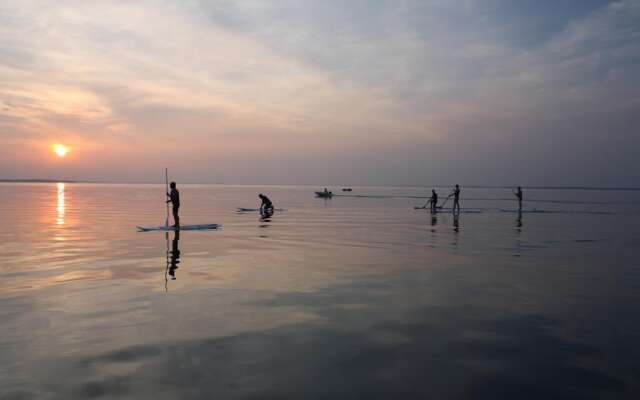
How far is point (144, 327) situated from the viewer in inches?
325

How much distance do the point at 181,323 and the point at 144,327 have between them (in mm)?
654

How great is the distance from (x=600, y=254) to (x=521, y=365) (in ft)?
46.5

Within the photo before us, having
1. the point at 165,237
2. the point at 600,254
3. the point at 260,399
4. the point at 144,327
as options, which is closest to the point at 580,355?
the point at 260,399

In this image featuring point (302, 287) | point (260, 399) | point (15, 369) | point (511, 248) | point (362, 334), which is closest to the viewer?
point (260, 399)

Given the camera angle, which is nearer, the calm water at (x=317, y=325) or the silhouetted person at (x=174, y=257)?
the calm water at (x=317, y=325)

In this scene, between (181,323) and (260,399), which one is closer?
(260,399)

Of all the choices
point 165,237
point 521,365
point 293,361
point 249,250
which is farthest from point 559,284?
point 165,237

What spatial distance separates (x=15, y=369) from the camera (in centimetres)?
630

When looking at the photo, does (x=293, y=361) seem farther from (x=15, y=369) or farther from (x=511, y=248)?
(x=511, y=248)

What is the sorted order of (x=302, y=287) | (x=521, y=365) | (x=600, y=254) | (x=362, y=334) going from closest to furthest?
1. (x=521, y=365)
2. (x=362, y=334)
3. (x=302, y=287)
4. (x=600, y=254)

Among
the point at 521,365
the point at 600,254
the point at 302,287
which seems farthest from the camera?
the point at 600,254

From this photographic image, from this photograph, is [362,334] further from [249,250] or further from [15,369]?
[249,250]

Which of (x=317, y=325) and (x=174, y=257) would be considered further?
(x=174, y=257)

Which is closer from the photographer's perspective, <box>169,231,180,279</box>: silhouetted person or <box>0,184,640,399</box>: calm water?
<box>0,184,640,399</box>: calm water
